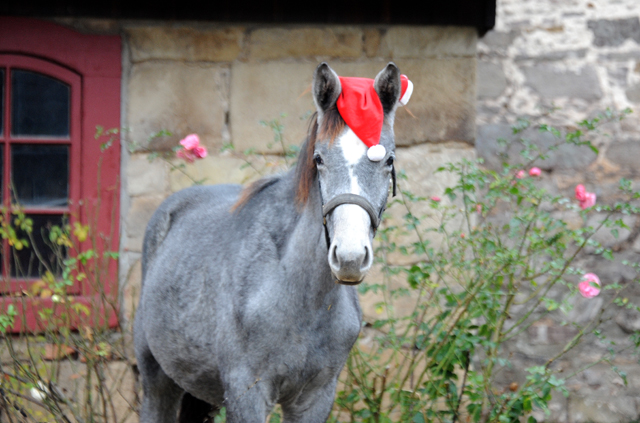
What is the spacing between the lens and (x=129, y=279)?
3.66 meters

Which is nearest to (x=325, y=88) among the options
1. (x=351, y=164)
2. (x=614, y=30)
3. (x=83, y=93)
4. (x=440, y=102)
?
(x=351, y=164)

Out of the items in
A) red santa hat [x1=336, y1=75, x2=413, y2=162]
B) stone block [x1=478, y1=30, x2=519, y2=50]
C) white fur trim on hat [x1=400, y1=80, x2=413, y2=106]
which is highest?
stone block [x1=478, y1=30, x2=519, y2=50]

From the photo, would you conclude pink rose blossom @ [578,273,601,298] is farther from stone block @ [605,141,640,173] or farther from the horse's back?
stone block @ [605,141,640,173]

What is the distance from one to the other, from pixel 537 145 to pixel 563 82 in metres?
0.52

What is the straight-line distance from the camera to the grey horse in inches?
69.1

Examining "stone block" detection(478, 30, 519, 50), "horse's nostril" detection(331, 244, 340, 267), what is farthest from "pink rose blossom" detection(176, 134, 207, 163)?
"stone block" detection(478, 30, 519, 50)

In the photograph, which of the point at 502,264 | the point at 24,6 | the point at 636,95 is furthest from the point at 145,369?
the point at 636,95

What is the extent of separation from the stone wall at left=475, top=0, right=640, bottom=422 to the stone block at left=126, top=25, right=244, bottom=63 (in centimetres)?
184

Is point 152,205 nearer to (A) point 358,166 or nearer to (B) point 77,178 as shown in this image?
(B) point 77,178

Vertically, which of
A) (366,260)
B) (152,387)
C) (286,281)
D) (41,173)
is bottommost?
(152,387)

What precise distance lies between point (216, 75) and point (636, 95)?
9.91ft

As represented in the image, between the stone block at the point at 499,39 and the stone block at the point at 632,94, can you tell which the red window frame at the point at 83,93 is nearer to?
the stone block at the point at 499,39

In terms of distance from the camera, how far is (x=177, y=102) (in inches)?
146

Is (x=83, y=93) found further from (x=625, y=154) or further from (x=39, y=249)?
(x=625, y=154)
